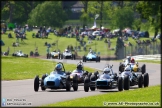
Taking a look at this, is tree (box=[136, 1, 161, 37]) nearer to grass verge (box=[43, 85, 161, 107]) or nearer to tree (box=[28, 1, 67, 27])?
tree (box=[28, 1, 67, 27])

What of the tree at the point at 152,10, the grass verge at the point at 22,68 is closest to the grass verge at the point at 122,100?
the grass verge at the point at 22,68

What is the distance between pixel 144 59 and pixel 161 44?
10.7 meters

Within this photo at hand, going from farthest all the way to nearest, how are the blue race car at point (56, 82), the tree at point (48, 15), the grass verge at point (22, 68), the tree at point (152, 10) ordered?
the tree at point (48, 15) → the tree at point (152, 10) → the grass verge at point (22, 68) → the blue race car at point (56, 82)

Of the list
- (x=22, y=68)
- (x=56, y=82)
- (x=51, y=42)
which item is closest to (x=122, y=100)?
(x=56, y=82)

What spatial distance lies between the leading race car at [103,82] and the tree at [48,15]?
3075 inches

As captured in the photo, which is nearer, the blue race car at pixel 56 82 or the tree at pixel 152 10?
the blue race car at pixel 56 82

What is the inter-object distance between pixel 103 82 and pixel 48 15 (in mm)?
79928

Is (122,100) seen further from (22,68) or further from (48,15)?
(48,15)

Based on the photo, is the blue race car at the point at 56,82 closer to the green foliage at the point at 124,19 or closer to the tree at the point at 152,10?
the tree at the point at 152,10

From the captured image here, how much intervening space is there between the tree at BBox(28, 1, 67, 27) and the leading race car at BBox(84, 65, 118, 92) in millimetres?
78101

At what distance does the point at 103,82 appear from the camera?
28656 mm

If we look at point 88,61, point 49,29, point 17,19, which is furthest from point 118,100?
point 17,19

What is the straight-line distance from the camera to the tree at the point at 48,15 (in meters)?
108

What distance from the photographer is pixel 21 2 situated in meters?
120
